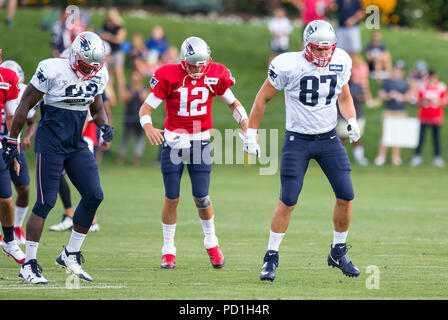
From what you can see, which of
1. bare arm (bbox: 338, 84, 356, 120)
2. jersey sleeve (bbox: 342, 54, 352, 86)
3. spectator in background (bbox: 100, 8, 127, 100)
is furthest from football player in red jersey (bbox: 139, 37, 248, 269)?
spectator in background (bbox: 100, 8, 127, 100)

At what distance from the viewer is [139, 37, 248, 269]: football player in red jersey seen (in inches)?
333

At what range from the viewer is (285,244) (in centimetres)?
1017

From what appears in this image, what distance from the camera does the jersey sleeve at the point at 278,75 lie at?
780 cm

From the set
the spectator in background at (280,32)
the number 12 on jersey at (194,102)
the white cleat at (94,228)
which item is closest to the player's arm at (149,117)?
the number 12 on jersey at (194,102)

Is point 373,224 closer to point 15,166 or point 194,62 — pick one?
point 194,62

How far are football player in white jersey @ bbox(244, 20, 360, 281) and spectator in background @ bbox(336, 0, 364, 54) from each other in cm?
1330

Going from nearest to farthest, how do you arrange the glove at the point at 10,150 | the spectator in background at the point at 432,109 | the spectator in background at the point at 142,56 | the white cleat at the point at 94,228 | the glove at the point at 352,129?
1. the glove at the point at 10,150
2. the glove at the point at 352,129
3. the white cleat at the point at 94,228
4. the spectator in background at the point at 432,109
5. the spectator in background at the point at 142,56

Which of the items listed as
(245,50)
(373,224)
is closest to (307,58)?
(373,224)

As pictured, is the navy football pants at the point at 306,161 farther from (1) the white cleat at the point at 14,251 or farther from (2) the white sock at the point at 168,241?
(1) the white cleat at the point at 14,251

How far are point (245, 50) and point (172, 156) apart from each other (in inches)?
783

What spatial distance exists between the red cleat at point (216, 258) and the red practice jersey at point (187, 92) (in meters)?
1.22

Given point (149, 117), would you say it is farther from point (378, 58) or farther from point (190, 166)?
point (378, 58)

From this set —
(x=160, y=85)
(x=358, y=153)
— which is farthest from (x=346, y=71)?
(x=358, y=153)

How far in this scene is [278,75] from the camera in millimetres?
7812
